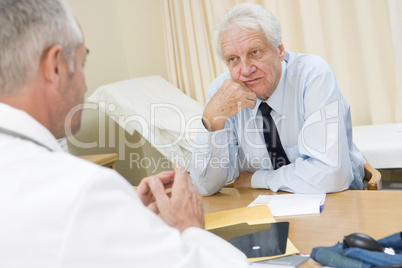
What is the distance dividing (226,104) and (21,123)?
1.22 metres

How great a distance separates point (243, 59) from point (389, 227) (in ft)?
3.18

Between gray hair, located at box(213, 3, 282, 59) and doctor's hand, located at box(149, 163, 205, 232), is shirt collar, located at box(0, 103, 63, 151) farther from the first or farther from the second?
gray hair, located at box(213, 3, 282, 59)

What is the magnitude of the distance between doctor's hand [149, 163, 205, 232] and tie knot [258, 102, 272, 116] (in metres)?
0.91

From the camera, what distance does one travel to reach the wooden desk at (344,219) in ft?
3.94

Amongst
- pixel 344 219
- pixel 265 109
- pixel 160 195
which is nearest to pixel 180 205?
pixel 160 195

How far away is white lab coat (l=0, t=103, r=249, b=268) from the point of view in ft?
2.18

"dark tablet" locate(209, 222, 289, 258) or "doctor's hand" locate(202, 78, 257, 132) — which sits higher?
"doctor's hand" locate(202, 78, 257, 132)

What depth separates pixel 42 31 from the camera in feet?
2.74

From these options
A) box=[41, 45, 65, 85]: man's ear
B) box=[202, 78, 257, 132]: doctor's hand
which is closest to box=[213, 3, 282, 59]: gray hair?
box=[202, 78, 257, 132]: doctor's hand

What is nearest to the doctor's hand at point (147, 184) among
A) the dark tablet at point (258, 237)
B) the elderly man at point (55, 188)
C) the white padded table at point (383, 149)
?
the dark tablet at point (258, 237)

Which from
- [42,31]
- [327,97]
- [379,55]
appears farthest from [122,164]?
[42,31]

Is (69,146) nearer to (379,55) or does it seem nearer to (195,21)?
(195,21)

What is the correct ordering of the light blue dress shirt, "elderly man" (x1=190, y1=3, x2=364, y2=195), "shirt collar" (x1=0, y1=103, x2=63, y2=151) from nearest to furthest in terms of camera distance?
"shirt collar" (x1=0, y1=103, x2=63, y2=151), the light blue dress shirt, "elderly man" (x1=190, y1=3, x2=364, y2=195)

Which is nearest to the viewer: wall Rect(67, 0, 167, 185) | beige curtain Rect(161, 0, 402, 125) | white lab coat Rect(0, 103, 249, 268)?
white lab coat Rect(0, 103, 249, 268)
